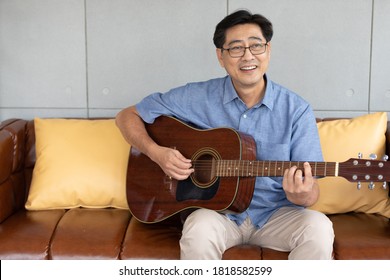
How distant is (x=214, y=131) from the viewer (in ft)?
8.29

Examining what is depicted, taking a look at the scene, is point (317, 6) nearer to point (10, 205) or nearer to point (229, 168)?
point (229, 168)

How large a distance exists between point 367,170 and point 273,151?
493 mm

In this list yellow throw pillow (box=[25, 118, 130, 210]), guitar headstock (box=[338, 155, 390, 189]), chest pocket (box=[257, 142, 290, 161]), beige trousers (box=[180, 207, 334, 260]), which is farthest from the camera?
yellow throw pillow (box=[25, 118, 130, 210])

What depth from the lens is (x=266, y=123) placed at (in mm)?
2590

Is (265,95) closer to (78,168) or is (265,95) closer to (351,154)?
(351,154)

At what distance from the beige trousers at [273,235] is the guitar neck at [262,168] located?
0.64 ft

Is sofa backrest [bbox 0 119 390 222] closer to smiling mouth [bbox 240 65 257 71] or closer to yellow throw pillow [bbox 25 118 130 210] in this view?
yellow throw pillow [bbox 25 118 130 210]

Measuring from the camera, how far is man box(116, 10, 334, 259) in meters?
2.35

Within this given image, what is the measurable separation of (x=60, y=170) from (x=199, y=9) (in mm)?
1268

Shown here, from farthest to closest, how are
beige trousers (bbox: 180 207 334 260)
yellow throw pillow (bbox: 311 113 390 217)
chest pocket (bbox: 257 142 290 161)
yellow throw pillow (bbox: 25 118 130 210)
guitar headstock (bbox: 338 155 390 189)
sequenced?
1. yellow throw pillow (bbox: 25 118 130 210)
2. yellow throw pillow (bbox: 311 113 390 217)
3. chest pocket (bbox: 257 142 290 161)
4. beige trousers (bbox: 180 207 334 260)
5. guitar headstock (bbox: 338 155 390 189)

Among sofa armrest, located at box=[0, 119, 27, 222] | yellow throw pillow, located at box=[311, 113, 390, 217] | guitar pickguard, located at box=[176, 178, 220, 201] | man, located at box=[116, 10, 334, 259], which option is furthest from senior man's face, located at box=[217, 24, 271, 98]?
sofa armrest, located at box=[0, 119, 27, 222]

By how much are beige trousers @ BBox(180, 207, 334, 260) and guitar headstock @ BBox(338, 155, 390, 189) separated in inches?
10.4
